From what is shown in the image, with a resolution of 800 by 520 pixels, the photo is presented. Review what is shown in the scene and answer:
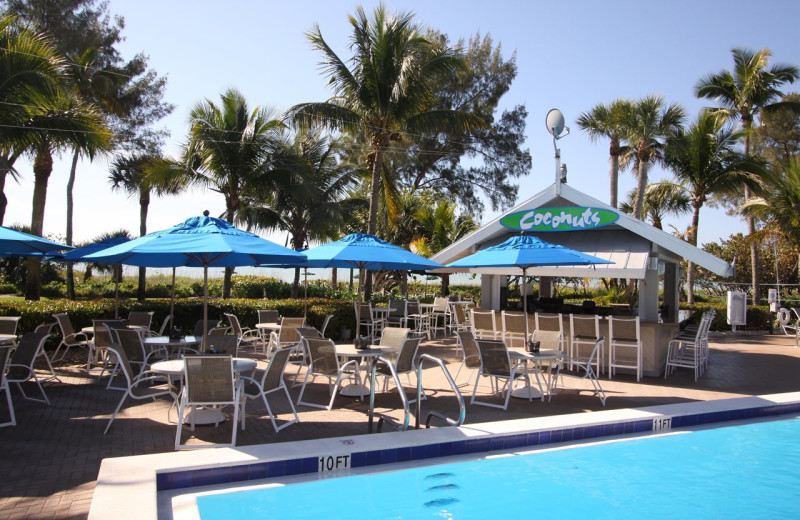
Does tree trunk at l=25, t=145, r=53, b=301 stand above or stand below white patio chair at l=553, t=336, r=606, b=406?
above

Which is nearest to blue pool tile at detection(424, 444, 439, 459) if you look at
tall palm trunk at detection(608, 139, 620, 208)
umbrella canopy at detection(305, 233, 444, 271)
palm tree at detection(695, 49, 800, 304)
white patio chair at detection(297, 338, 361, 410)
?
white patio chair at detection(297, 338, 361, 410)

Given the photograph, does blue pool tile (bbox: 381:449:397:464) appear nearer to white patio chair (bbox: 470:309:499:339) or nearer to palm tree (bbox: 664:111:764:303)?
white patio chair (bbox: 470:309:499:339)

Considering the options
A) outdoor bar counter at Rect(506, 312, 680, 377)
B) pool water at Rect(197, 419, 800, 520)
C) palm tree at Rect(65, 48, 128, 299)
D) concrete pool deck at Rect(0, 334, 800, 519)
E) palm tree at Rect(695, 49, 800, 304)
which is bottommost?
pool water at Rect(197, 419, 800, 520)

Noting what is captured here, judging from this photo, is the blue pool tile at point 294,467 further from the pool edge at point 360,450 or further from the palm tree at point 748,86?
the palm tree at point 748,86

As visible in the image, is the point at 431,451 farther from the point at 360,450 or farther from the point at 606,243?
the point at 606,243

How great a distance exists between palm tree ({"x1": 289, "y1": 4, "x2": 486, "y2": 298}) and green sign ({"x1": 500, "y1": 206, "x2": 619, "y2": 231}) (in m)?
4.97

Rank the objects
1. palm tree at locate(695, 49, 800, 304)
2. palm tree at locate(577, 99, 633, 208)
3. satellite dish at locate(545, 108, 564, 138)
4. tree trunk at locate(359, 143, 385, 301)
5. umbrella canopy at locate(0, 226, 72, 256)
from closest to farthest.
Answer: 1. umbrella canopy at locate(0, 226, 72, 256)
2. satellite dish at locate(545, 108, 564, 138)
3. tree trunk at locate(359, 143, 385, 301)
4. palm tree at locate(577, 99, 633, 208)
5. palm tree at locate(695, 49, 800, 304)

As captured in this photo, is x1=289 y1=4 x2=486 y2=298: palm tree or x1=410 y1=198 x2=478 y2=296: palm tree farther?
x1=410 y1=198 x2=478 y2=296: palm tree

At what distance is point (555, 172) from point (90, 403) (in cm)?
922

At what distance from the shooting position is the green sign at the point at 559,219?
1102cm

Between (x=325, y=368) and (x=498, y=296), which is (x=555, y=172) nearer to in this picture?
(x=498, y=296)

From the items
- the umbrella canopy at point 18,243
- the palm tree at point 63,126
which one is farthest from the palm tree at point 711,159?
the umbrella canopy at point 18,243

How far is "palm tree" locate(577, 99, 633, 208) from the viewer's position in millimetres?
21781

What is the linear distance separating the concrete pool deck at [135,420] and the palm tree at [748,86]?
16.7 meters
